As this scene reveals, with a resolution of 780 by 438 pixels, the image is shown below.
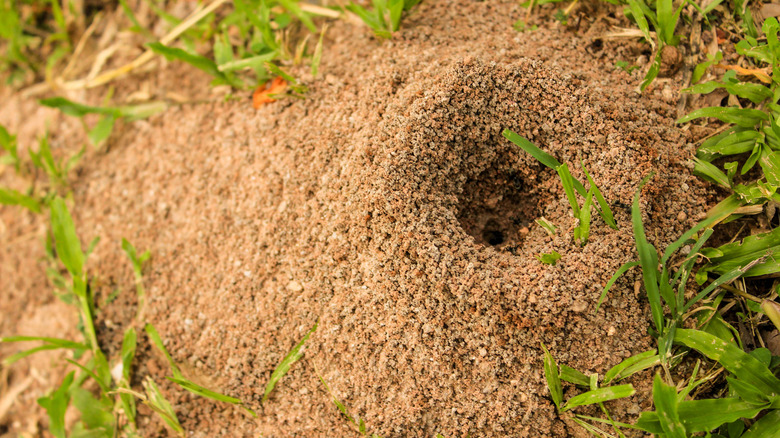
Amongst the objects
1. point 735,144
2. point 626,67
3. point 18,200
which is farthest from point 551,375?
point 18,200

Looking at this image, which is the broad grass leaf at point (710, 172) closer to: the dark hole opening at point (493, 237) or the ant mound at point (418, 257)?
the ant mound at point (418, 257)

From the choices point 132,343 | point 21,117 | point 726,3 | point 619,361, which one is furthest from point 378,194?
point 21,117

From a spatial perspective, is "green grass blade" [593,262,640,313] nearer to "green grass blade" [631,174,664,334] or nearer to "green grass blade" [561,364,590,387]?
"green grass blade" [631,174,664,334]

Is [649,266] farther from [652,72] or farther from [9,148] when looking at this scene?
[9,148]

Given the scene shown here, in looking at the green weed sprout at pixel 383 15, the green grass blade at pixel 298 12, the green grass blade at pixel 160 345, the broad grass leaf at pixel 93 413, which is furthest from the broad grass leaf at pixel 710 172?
the broad grass leaf at pixel 93 413

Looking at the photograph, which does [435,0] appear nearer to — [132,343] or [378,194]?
[378,194]

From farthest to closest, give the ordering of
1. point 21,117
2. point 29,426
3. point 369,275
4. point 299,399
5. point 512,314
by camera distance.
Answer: point 21,117 < point 29,426 < point 299,399 < point 369,275 < point 512,314
